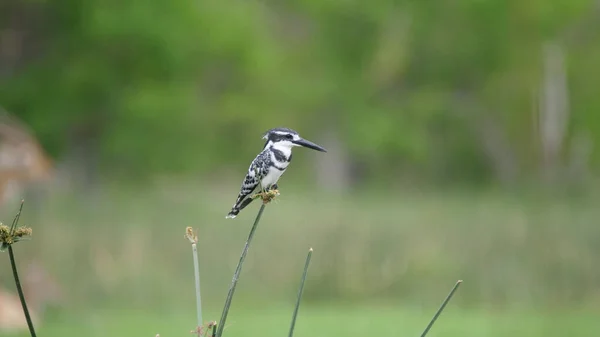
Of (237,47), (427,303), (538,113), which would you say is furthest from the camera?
(538,113)

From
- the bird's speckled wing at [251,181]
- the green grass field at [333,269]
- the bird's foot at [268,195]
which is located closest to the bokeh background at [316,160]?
the green grass field at [333,269]

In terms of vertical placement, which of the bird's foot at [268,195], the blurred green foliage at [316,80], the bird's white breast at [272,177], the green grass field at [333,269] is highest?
the blurred green foliage at [316,80]

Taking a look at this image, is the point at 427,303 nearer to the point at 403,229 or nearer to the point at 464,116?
the point at 403,229

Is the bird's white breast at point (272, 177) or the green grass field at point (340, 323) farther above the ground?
the green grass field at point (340, 323)

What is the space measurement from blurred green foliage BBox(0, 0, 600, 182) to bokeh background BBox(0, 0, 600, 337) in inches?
2.2

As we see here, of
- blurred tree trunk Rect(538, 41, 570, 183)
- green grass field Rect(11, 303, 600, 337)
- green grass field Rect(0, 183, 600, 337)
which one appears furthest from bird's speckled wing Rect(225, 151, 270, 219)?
blurred tree trunk Rect(538, 41, 570, 183)

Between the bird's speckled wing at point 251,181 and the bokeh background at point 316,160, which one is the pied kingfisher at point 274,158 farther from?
the bokeh background at point 316,160

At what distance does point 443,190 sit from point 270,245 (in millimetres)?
13602

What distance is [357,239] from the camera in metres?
12.8

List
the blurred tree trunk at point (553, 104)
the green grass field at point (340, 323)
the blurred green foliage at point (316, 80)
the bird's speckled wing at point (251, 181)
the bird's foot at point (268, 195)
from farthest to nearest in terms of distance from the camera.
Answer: the blurred tree trunk at point (553, 104) < the blurred green foliage at point (316, 80) < the green grass field at point (340, 323) < the bird's speckled wing at point (251, 181) < the bird's foot at point (268, 195)

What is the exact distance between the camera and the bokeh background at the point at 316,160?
491 inches

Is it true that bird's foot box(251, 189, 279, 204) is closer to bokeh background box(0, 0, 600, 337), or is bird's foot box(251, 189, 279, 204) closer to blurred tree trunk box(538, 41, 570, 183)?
bokeh background box(0, 0, 600, 337)

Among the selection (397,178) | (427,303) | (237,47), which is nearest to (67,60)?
(237,47)

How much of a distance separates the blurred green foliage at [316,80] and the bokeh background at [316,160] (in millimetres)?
57
